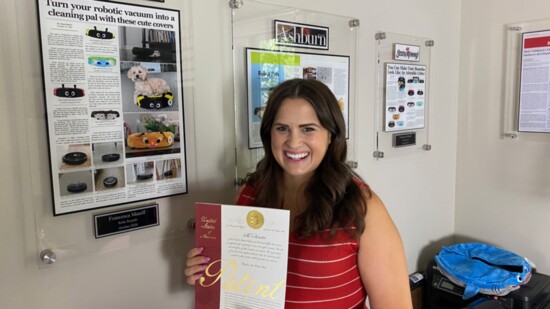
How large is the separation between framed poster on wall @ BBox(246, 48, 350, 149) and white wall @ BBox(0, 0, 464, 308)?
10cm

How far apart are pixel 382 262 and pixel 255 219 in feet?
1.33

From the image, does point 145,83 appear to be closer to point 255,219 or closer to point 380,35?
point 255,219

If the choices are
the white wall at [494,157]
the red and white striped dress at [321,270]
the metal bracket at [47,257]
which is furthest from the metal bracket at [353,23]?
the metal bracket at [47,257]

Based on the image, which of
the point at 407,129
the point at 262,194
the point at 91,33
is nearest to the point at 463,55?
the point at 407,129

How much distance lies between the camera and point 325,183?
1258 mm

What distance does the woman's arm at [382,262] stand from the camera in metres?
1.18

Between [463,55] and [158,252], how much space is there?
85.3 inches

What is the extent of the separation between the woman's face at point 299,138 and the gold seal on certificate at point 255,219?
0.72ft

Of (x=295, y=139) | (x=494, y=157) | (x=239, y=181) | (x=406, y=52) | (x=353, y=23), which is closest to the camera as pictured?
(x=295, y=139)

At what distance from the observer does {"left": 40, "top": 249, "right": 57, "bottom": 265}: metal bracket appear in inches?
45.7

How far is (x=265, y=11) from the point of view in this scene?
1600 mm

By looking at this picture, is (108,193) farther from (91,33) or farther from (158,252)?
(91,33)

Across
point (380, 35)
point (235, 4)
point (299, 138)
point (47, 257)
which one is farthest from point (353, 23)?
point (47, 257)

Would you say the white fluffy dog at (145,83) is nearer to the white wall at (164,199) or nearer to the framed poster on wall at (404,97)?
the white wall at (164,199)
